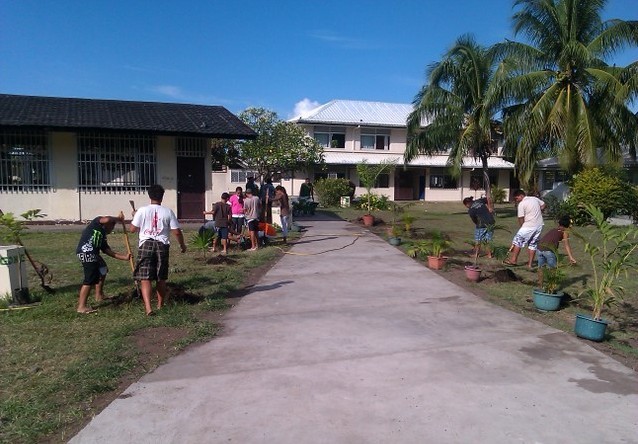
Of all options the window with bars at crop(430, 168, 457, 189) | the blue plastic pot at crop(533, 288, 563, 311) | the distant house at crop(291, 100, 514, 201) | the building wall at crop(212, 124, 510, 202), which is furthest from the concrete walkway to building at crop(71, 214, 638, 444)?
the window with bars at crop(430, 168, 457, 189)

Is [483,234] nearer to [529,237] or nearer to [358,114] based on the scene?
[529,237]

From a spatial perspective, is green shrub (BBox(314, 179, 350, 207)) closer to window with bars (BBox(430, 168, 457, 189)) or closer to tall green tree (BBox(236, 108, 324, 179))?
tall green tree (BBox(236, 108, 324, 179))

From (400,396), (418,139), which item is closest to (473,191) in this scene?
(418,139)

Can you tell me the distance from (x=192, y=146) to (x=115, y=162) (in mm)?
2528

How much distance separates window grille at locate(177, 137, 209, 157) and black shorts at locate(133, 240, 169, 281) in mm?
11318

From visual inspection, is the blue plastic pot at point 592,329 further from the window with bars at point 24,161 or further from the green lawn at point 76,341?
the window with bars at point 24,161

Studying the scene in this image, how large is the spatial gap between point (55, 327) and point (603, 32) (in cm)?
2087

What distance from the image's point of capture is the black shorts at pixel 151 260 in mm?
6344

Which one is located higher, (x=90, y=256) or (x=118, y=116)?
(x=118, y=116)

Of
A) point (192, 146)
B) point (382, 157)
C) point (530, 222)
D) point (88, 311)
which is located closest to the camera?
point (88, 311)

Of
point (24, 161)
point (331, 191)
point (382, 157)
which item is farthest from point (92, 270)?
point (382, 157)

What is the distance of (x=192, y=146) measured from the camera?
17281 mm

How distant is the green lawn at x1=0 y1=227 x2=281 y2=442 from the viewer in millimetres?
3861

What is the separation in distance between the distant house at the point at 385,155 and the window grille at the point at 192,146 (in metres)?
16.1
